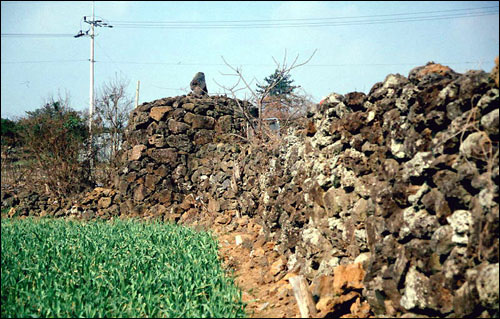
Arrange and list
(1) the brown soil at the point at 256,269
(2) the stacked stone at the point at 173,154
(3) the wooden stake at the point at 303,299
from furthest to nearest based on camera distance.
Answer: (2) the stacked stone at the point at 173,154
(1) the brown soil at the point at 256,269
(3) the wooden stake at the point at 303,299

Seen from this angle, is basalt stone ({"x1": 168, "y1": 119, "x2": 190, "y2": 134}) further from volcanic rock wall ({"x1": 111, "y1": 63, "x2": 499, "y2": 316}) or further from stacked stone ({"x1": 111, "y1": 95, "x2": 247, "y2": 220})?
volcanic rock wall ({"x1": 111, "y1": 63, "x2": 499, "y2": 316})

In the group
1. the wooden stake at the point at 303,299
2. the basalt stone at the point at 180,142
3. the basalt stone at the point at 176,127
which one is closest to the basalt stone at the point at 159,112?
the basalt stone at the point at 176,127

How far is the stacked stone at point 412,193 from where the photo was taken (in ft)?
10.2

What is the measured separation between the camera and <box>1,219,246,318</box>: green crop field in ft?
14.7

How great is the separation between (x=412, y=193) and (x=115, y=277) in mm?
3630

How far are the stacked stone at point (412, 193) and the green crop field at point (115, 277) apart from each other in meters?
1.35

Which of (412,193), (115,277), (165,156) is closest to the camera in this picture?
(412,193)

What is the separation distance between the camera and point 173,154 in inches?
464

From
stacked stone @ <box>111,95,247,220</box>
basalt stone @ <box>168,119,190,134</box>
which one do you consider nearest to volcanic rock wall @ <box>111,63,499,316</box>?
stacked stone @ <box>111,95,247,220</box>

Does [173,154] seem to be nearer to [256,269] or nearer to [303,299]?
[256,269]

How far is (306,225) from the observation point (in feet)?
19.4

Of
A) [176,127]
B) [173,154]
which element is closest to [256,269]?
[173,154]

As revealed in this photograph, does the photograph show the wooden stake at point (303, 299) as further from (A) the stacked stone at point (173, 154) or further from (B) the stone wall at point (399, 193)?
(A) the stacked stone at point (173, 154)

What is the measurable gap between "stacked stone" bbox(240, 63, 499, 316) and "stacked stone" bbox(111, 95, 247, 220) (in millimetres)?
6093
